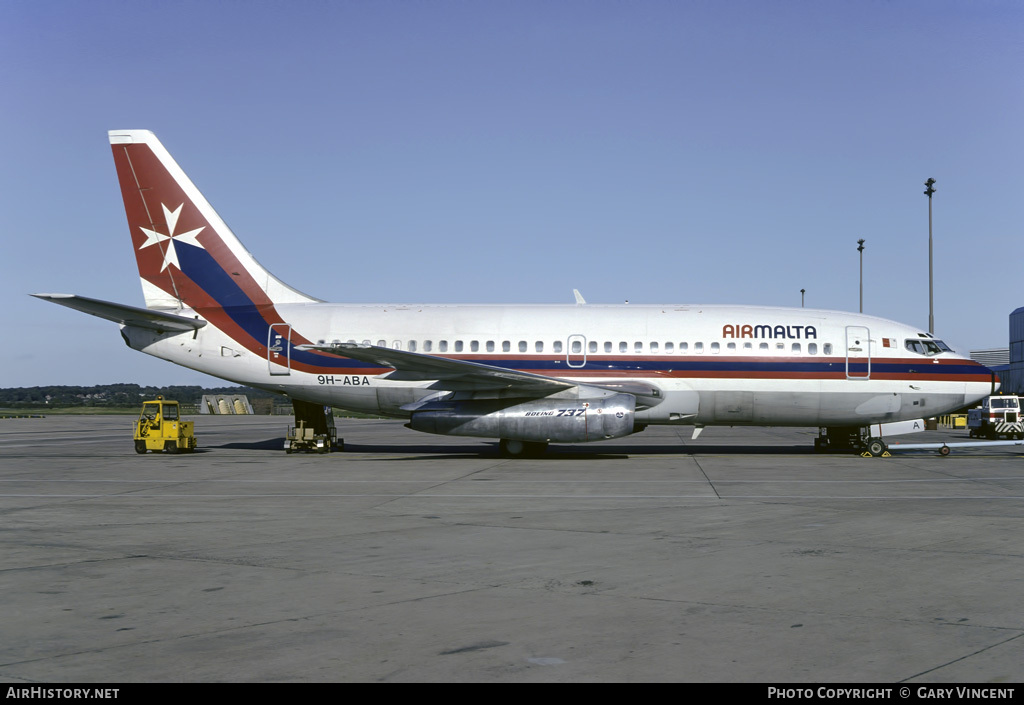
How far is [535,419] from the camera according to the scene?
2150 centimetres

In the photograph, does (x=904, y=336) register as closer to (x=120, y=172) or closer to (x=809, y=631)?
(x=809, y=631)

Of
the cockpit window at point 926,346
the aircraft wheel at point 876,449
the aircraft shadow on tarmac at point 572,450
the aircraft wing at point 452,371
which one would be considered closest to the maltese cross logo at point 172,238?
the aircraft wing at point 452,371

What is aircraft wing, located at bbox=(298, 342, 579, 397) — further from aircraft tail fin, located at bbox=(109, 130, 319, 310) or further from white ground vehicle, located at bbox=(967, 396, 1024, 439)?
white ground vehicle, located at bbox=(967, 396, 1024, 439)

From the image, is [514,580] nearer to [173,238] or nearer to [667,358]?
[667,358]

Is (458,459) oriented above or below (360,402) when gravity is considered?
below

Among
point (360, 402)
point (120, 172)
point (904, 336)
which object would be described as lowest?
point (360, 402)

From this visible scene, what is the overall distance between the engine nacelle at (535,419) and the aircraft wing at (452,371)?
1.47 ft

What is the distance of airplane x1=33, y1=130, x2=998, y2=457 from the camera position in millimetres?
22812

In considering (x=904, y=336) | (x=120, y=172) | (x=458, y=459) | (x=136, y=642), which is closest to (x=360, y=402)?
(x=458, y=459)

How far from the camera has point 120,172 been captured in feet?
80.7

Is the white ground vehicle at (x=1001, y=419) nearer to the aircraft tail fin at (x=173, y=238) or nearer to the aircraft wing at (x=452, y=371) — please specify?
the aircraft wing at (x=452, y=371)

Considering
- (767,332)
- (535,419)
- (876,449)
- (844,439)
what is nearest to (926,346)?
(876,449)

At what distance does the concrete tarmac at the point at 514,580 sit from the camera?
5.39m
